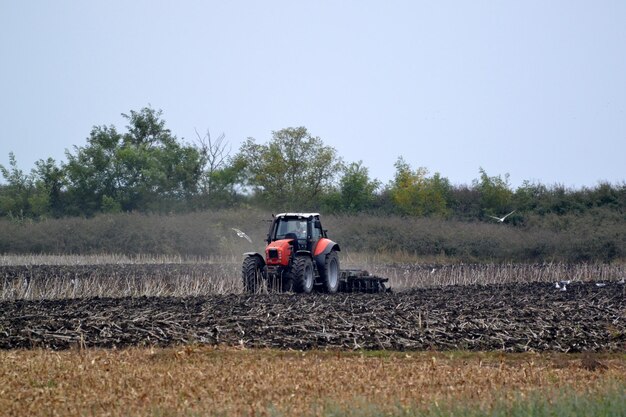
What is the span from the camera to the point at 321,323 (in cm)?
Result: 1698

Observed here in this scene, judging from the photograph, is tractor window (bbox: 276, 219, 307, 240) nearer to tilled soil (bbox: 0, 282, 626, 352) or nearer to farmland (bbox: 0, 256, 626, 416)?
farmland (bbox: 0, 256, 626, 416)

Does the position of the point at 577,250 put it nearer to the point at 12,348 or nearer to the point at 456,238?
the point at 456,238

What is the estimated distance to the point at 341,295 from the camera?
24375 millimetres

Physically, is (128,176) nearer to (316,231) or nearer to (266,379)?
(316,231)

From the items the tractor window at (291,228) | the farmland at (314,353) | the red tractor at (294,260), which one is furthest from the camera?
the tractor window at (291,228)

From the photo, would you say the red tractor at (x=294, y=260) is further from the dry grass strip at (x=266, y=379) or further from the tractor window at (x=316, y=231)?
the dry grass strip at (x=266, y=379)

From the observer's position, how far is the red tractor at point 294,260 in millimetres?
24628

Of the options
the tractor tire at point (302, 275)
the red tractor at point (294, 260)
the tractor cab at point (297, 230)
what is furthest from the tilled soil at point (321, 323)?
the tractor cab at point (297, 230)

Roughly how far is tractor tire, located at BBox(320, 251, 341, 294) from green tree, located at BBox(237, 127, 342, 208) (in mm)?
28774

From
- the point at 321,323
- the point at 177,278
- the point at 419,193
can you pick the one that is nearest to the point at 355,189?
the point at 419,193

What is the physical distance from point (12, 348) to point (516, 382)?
8.30 meters

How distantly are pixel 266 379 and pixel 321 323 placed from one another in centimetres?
566

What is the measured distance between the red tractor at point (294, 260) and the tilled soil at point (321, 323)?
222cm

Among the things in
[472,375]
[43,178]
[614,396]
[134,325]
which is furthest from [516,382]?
[43,178]
